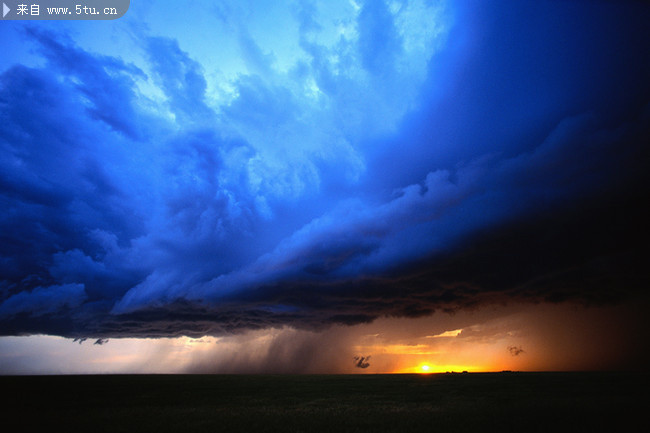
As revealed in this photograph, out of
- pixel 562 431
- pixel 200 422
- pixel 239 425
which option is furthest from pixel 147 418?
pixel 562 431

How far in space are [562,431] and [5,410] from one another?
6881 centimetres

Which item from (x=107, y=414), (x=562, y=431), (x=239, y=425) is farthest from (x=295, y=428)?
(x=107, y=414)

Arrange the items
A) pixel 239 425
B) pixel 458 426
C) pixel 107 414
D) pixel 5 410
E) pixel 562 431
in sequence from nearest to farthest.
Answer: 1. pixel 562 431
2. pixel 458 426
3. pixel 239 425
4. pixel 107 414
5. pixel 5 410

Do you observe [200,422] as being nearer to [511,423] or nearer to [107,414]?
[107,414]

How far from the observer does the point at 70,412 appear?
42.7m

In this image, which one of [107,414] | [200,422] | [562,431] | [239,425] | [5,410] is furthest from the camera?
[5,410]

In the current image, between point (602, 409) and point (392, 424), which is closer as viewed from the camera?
point (392, 424)

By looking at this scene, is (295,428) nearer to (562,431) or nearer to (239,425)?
(239,425)

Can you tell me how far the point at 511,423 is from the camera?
1205 inches

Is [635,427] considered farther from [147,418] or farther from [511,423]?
[147,418]

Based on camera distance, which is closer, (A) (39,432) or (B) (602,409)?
(A) (39,432)

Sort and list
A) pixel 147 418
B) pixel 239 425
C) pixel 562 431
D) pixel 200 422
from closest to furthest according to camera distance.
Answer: pixel 562 431, pixel 239 425, pixel 200 422, pixel 147 418

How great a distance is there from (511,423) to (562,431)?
4.23 meters

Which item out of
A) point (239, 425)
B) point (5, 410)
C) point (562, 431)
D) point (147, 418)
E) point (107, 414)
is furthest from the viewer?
point (5, 410)
